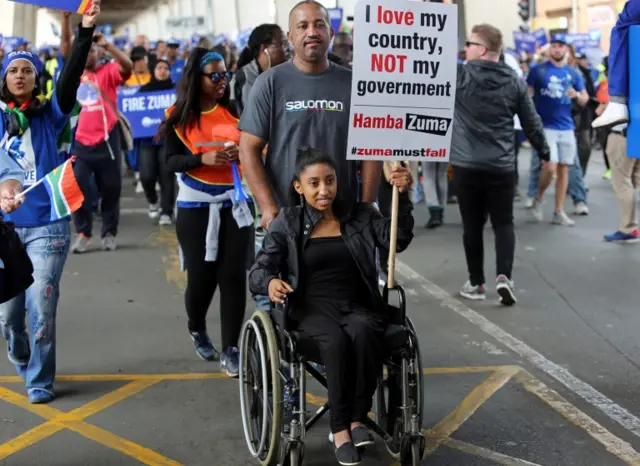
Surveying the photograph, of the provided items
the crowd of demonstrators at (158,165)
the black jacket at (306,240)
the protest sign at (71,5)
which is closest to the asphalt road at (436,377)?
the black jacket at (306,240)

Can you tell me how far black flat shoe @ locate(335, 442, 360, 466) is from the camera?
14.1ft

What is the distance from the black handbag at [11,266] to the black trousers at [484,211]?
422 centimetres

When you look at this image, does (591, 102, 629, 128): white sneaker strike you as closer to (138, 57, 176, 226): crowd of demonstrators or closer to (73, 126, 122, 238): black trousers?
(73, 126, 122, 238): black trousers

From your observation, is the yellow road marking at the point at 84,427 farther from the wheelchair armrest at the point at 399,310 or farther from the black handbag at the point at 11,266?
the wheelchair armrest at the point at 399,310

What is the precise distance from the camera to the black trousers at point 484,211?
26.0 feet

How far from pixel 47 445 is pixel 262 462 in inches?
45.2

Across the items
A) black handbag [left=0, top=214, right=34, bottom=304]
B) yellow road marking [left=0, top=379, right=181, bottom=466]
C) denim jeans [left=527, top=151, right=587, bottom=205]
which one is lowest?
denim jeans [left=527, top=151, right=587, bottom=205]

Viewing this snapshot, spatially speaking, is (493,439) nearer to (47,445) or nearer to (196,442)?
(196,442)

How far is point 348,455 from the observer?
4.30 meters

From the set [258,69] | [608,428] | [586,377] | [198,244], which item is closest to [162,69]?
[258,69]

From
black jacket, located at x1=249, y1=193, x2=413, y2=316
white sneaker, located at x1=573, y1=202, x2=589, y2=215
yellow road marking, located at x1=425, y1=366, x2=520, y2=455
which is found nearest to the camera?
black jacket, located at x1=249, y1=193, x2=413, y2=316

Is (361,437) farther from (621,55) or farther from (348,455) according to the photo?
(621,55)

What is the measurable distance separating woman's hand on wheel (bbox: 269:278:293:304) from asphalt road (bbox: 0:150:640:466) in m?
→ 0.84

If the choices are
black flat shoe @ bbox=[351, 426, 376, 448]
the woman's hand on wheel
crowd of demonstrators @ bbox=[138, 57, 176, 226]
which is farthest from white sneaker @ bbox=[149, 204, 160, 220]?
black flat shoe @ bbox=[351, 426, 376, 448]
